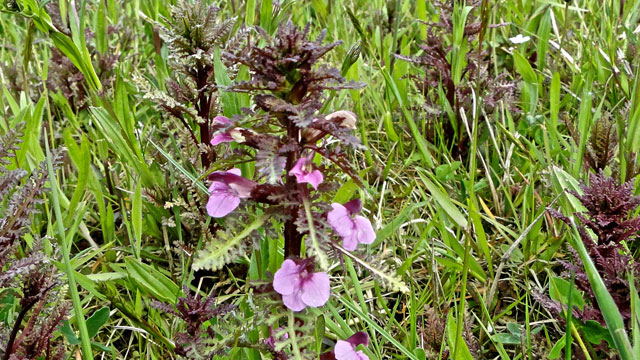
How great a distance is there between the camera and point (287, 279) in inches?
58.3

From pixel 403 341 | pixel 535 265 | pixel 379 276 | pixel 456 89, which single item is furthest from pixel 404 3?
pixel 379 276

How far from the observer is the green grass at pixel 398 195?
1913 mm

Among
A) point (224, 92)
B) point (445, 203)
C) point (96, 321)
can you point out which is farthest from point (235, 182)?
point (445, 203)

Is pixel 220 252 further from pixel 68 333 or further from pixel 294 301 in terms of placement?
pixel 68 333

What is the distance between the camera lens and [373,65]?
383 cm

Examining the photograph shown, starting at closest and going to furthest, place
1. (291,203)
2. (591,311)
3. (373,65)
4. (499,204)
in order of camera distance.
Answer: (291,203) < (591,311) < (499,204) < (373,65)

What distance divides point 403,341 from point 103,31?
99.1 inches

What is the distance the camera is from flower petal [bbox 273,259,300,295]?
147 cm

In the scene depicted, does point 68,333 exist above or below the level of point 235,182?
below

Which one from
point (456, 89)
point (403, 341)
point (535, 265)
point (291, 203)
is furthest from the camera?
point (456, 89)

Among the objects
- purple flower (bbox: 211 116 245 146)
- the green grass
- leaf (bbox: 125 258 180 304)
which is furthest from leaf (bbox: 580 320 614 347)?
leaf (bbox: 125 258 180 304)

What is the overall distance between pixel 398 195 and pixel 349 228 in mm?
1210

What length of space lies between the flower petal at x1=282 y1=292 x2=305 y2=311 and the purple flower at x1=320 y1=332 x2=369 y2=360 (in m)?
0.20

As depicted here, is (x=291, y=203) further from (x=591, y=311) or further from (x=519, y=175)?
(x=519, y=175)
